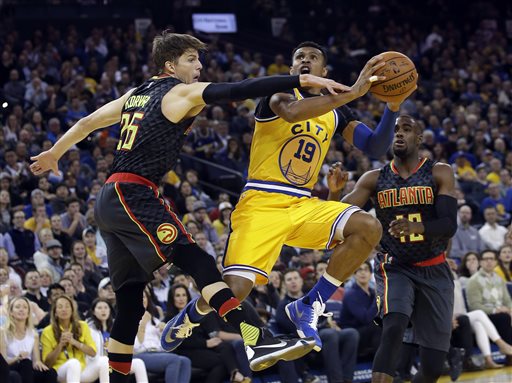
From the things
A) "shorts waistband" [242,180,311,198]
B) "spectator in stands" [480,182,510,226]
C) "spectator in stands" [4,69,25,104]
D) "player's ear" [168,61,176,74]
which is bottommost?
"spectator in stands" [480,182,510,226]

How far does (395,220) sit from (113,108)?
2.44 m

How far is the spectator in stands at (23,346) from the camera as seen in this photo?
32.9 feet

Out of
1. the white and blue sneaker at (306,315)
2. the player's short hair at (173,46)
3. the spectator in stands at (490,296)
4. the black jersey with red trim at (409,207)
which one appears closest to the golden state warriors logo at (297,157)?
the white and blue sneaker at (306,315)

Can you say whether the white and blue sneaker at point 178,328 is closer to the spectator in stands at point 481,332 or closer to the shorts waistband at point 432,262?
the shorts waistband at point 432,262

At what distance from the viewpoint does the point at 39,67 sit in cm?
1867

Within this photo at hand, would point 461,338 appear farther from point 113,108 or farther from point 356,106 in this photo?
point 356,106

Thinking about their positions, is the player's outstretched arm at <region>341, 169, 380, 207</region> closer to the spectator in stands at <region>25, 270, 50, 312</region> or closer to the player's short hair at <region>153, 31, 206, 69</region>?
the player's short hair at <region>153, 31, 206, 69</region>

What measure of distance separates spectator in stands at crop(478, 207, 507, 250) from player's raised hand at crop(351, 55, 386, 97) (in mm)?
10203

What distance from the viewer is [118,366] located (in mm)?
6602

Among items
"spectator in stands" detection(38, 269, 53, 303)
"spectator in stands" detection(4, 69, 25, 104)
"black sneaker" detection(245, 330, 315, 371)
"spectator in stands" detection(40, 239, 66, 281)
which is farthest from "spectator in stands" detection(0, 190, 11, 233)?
"black sneaker" detection(245, 330, 315, 371)

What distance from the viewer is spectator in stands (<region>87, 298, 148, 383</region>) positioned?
1045cm

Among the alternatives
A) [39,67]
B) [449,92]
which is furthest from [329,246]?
[449,92]

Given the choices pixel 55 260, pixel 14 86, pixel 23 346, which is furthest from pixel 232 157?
pixel 23 346

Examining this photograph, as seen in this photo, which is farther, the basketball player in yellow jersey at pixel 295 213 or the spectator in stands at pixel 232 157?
the spectator in stands at pixel 232 157
